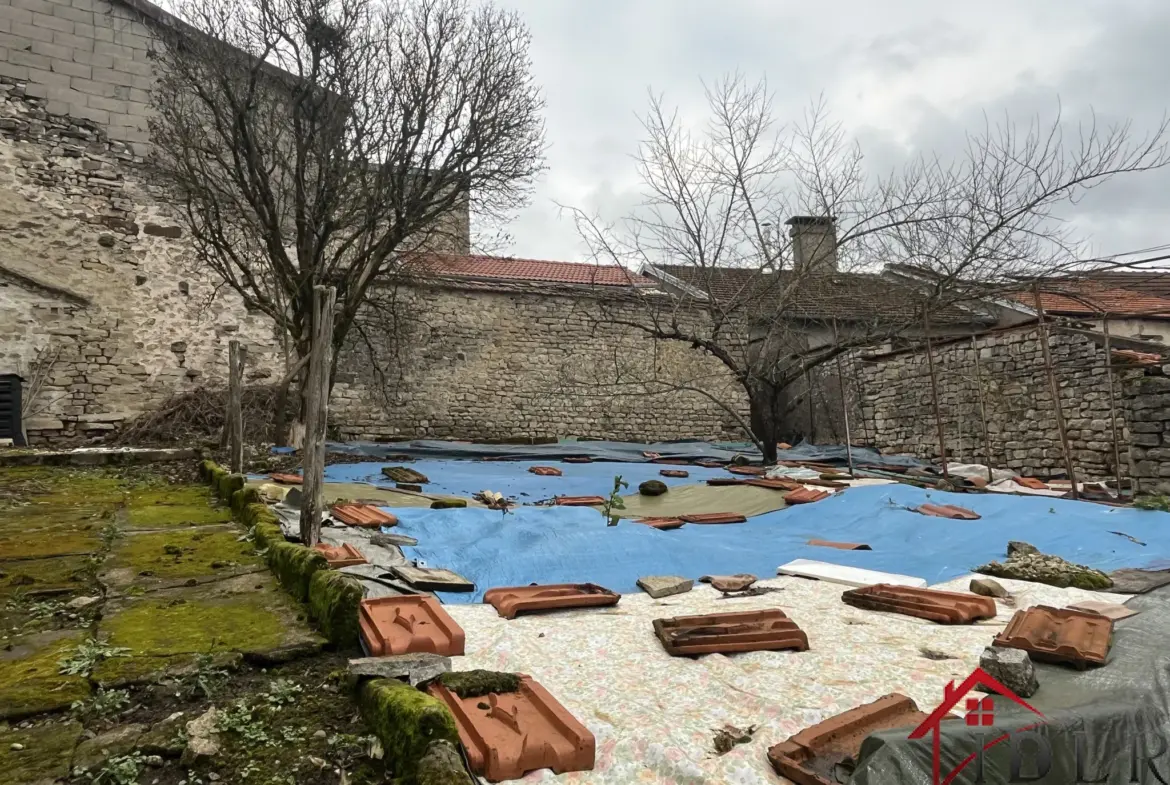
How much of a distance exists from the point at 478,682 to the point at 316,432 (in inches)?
102

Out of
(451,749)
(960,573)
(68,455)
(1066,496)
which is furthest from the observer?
(1066,496)

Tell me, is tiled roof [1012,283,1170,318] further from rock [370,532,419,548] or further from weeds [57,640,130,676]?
weeds [57,640,130,676]

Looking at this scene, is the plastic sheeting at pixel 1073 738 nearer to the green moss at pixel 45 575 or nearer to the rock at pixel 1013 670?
the rock at pixel 1013 670

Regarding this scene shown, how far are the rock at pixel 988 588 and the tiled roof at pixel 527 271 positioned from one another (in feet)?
31.7

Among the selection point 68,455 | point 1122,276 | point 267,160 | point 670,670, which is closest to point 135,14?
point 267,160

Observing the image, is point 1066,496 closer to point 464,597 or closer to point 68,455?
point 464,597

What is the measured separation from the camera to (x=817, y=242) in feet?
35.8

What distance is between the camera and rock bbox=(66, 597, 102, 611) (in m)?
2.59

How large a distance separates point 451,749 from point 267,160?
1063 centimetres

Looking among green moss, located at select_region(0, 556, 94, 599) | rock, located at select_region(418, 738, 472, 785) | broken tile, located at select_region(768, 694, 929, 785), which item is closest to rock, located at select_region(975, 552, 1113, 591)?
broken tile, located at select_region(768, 694, 929, 785)

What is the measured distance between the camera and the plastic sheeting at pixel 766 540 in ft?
14.0

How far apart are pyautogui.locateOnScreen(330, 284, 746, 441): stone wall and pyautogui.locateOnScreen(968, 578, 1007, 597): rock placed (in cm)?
878

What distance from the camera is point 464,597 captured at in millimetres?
3621

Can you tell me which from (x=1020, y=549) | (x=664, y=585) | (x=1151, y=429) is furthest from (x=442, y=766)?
(x=1151, y=429)
